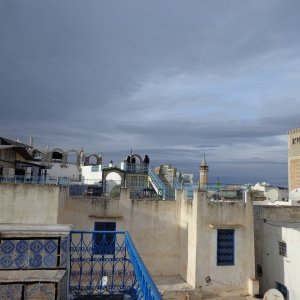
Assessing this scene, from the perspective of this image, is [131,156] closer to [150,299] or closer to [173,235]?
[173,235]

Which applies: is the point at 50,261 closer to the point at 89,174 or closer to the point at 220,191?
the point at 220,191

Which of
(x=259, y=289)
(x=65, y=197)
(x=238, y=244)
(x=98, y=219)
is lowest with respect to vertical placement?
(x=259, y=289)

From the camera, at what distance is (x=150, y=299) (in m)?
4.27

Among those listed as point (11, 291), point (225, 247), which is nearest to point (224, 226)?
point (225, 247)

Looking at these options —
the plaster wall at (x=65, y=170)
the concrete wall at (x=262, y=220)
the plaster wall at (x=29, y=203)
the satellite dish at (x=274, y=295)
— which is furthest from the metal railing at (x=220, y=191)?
the plaster wall at (x=65, y=170)

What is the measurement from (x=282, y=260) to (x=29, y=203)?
11.0 m

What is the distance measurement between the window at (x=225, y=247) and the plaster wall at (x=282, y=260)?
212 cm

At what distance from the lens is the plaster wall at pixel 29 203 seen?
12844mm

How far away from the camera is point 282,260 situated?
1466cm

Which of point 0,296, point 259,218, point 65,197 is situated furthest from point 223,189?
point 0,296

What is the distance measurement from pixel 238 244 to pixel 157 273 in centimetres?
397

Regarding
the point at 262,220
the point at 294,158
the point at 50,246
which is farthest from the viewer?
the point at 294,158

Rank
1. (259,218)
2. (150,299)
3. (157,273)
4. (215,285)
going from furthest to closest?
(259,218) → (157,273) → (215,285) → (150,299)

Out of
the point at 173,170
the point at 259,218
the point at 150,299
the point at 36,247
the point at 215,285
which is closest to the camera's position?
the point at 150,299
